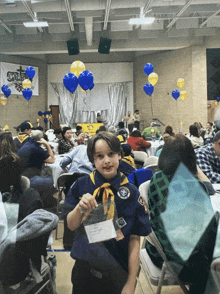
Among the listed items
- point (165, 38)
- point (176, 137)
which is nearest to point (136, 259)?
point (176, 137)

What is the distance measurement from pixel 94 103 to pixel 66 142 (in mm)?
6943

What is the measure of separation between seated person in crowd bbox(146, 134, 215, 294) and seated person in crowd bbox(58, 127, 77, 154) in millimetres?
2521

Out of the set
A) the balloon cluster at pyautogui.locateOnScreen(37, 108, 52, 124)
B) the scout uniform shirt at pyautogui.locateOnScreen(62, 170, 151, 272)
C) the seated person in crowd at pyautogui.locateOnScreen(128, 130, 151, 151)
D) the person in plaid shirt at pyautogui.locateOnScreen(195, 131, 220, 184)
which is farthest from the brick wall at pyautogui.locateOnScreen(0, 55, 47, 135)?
the scout uniform shirt at pyautogui.locateOnScreen(62, 170, 151, 272)

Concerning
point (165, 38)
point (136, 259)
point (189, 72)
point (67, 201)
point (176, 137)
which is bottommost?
point (136, 259)

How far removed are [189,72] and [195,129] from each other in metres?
7.33

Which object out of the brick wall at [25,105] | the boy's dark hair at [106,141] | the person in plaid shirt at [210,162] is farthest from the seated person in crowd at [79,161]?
the brick wall at [25,105]

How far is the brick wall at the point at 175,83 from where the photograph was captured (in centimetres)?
746

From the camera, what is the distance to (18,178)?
78 centimetres

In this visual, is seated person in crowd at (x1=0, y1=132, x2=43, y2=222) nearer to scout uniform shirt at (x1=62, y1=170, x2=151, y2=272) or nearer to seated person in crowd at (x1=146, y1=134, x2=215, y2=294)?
scout uniform shirt at (x1=62, y1=170, x2=151, y2=272)

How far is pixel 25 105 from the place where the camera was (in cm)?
882

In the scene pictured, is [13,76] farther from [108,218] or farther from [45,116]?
[108,218]

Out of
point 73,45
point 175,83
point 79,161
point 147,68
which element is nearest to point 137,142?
point 79,161

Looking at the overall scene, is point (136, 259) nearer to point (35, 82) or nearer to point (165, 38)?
point (165, 38)

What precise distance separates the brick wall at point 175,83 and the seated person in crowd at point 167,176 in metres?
6.30
